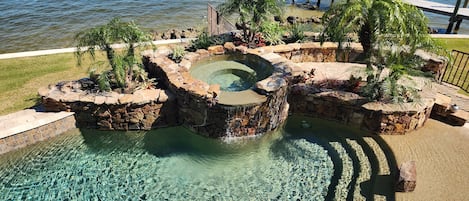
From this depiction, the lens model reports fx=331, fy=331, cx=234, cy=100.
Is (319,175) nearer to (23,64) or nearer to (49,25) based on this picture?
(23,64)

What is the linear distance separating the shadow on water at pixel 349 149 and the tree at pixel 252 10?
3915mm

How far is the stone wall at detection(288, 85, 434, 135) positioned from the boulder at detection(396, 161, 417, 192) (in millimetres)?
2053

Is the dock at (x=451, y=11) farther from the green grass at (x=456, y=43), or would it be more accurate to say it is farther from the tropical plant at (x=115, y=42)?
the tropical plant at (x=115, y=42)

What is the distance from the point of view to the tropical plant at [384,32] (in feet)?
27.6

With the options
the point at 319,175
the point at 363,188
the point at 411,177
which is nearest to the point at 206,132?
the point at 319,175

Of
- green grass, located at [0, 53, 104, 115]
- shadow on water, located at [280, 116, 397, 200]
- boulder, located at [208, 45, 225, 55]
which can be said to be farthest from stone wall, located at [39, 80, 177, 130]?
shadow on water, located at [280, 116, 397, 200]

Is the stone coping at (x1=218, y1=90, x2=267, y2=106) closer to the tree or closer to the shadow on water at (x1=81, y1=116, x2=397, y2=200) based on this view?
the shadow on water at (x1=81, y1=116, x2=397, y2=200)

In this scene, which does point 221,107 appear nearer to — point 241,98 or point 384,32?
point 241,98

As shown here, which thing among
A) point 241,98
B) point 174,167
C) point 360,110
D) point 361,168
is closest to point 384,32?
point 360,110

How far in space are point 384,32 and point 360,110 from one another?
2146 mm

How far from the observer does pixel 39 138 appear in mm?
8648

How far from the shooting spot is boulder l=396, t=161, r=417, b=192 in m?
6.66

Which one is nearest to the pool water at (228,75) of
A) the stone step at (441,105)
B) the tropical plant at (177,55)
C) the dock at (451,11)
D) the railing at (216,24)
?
the tropical plant at (177,55)

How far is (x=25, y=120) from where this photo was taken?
342 inches
